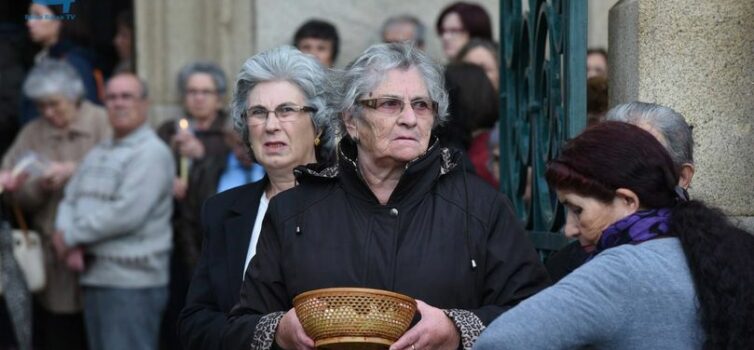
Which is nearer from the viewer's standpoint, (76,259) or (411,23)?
(76,259)

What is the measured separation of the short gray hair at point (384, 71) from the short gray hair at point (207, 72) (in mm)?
4824

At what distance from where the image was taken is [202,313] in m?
5.30

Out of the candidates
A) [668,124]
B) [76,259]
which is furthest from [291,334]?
[76,259]

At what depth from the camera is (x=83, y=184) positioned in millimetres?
9039

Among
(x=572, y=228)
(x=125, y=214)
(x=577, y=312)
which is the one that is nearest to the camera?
(x=577, y=312)

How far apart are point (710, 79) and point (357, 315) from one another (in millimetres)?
1775

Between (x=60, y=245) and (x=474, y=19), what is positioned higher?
(x=474, y=19)

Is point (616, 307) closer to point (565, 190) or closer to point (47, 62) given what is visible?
point (565, 190)

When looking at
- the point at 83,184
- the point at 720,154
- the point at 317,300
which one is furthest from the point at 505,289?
the point at 83,184

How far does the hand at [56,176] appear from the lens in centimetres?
930

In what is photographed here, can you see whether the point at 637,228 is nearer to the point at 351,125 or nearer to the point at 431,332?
the point at 431,332

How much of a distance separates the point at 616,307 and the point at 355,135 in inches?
49.7

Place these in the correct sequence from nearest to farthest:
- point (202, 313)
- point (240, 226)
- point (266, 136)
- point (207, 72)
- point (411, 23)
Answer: point (202, 313)
point (240, 226)
point (266, 136)
point (207, 72)
point (411, 23)

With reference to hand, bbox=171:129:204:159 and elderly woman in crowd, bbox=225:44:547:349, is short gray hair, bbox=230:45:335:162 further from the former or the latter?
hand, bbox=171:129:204:159
